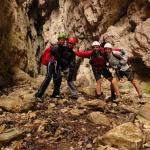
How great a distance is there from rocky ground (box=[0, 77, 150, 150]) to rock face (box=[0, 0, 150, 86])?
5775mm

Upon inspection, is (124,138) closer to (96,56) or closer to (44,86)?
(44,86)

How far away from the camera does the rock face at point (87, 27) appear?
17.8m

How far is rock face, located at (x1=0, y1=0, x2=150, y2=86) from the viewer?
17.8m

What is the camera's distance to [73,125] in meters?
9.62

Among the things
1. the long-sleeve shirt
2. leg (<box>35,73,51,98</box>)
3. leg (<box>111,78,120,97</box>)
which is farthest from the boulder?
leg (<box>35,73,51,98</box>)

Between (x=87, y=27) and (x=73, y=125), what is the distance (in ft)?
51.1

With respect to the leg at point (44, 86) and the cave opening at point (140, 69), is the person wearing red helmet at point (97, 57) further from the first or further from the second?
the cave opening at point (140, 69)

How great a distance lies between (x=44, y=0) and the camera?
1267 inches

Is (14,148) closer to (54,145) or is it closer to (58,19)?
(54,145)

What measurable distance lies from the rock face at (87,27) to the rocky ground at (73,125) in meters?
5.78

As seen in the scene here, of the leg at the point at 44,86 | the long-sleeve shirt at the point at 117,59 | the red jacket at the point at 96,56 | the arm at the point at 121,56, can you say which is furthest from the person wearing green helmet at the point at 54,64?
the arm at the point at 121,56

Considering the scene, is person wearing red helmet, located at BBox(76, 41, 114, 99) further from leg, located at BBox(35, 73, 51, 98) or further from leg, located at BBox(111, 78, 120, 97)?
leg, located at BBox(35, 73, 51, 98)

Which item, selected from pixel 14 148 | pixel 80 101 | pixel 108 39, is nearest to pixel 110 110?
pixel 80 101

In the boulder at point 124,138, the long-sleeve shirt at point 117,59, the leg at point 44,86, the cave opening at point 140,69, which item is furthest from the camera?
the cave opening at point 140,69
